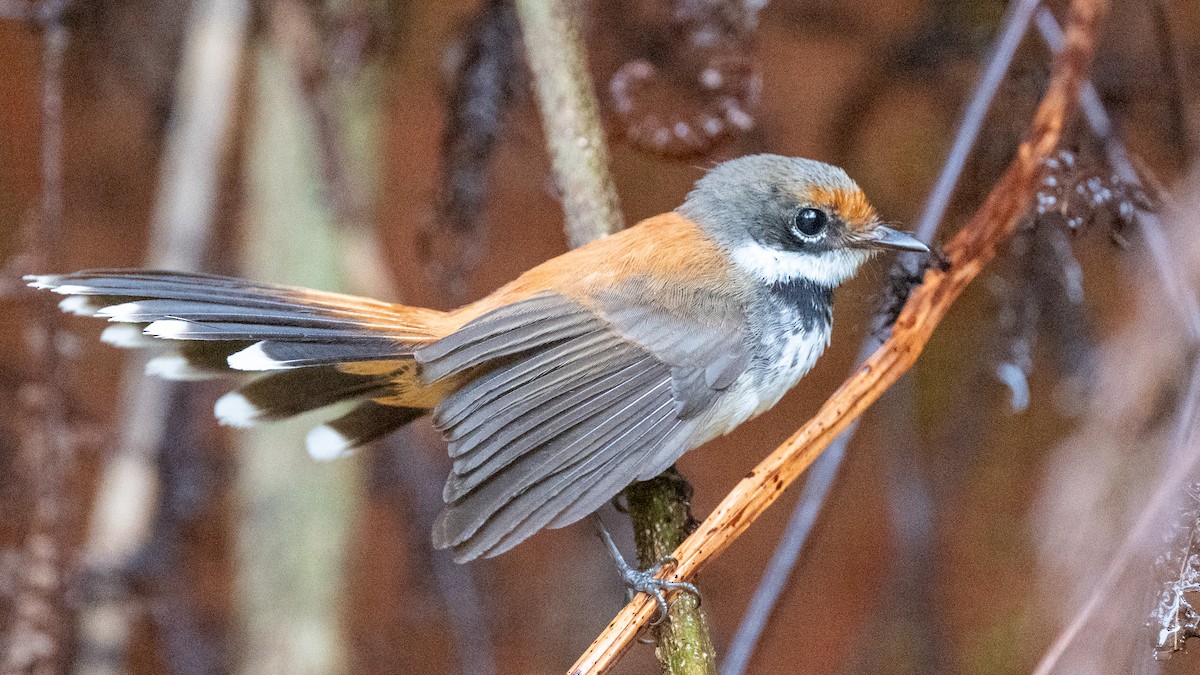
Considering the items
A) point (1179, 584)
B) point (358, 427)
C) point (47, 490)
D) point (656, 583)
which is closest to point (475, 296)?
point (358, 427)

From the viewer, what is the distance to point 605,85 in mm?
2432

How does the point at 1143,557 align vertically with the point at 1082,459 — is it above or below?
below

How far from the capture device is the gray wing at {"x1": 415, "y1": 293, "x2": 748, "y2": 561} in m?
1.53

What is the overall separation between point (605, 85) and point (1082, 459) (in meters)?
1.34

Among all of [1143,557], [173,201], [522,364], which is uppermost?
[173,201]

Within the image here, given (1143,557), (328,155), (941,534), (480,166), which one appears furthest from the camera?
(941,534)

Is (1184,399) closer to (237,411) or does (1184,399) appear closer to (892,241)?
(892,241)

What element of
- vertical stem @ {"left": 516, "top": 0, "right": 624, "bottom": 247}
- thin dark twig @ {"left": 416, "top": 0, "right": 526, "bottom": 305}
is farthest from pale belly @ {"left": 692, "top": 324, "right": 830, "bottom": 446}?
thin dark twig @ {"left": 416, "top": 0, "right": 526, "bottom": 305}

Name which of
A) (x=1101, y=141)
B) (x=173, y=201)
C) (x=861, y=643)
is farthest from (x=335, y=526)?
(x=1101, y=141)

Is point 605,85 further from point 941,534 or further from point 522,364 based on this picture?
point 941,534

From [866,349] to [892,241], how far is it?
0.19m

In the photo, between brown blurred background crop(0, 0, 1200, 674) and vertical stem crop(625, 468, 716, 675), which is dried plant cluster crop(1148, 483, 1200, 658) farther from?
vertical stem crop(625, 468, 716, 675)

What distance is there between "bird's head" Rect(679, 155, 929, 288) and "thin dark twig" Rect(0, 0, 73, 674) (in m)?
1.29

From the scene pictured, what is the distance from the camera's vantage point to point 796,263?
71.3 inches
